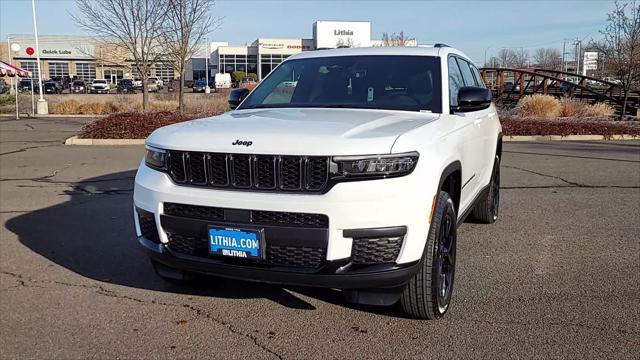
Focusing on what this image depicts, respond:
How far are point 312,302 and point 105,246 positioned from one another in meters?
2.47

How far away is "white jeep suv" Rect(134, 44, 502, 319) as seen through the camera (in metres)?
3.14

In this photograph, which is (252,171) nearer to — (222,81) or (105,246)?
(105,246)

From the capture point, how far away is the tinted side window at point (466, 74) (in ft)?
18.1

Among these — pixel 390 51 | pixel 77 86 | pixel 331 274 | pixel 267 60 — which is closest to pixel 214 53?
pixel 267 60

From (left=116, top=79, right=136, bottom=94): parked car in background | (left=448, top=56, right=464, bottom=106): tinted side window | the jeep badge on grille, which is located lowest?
the jeep badge on grille

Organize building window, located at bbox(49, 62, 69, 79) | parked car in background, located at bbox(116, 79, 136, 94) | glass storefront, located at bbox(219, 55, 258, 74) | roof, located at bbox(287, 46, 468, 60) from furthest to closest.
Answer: glass storefront, located at bbox(219, 55, 258, 74) < building window, located at bbox(49, 62, 69, 79) < parked car in background, located at bbox(116, 79, 136, 94) < roof, located at bbox(287, 46, 468, 60)

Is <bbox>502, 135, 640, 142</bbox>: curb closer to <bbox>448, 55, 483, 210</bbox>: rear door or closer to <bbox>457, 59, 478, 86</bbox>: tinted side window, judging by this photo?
<bbox>457, 59, 478, 86</bbox>: tinted side window

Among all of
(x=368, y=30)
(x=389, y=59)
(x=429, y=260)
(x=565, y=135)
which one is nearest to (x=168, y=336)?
(x=429, y=260)

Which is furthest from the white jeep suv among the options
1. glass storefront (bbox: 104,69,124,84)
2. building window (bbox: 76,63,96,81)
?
building window (bbox: 76,63,96,81)

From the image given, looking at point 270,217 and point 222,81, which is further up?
point 222,81

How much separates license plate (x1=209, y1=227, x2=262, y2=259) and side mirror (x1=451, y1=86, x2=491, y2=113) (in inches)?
79.6

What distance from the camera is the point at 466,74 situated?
18.7ft

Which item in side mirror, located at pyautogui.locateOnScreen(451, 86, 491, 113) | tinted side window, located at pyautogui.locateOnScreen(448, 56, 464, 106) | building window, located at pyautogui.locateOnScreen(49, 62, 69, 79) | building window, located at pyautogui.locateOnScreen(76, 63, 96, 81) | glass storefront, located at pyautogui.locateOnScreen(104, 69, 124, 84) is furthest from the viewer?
building window, located at pyautogui.locateOnScreen(76, 63, 96, 81)

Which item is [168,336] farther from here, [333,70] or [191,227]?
[333,70]
